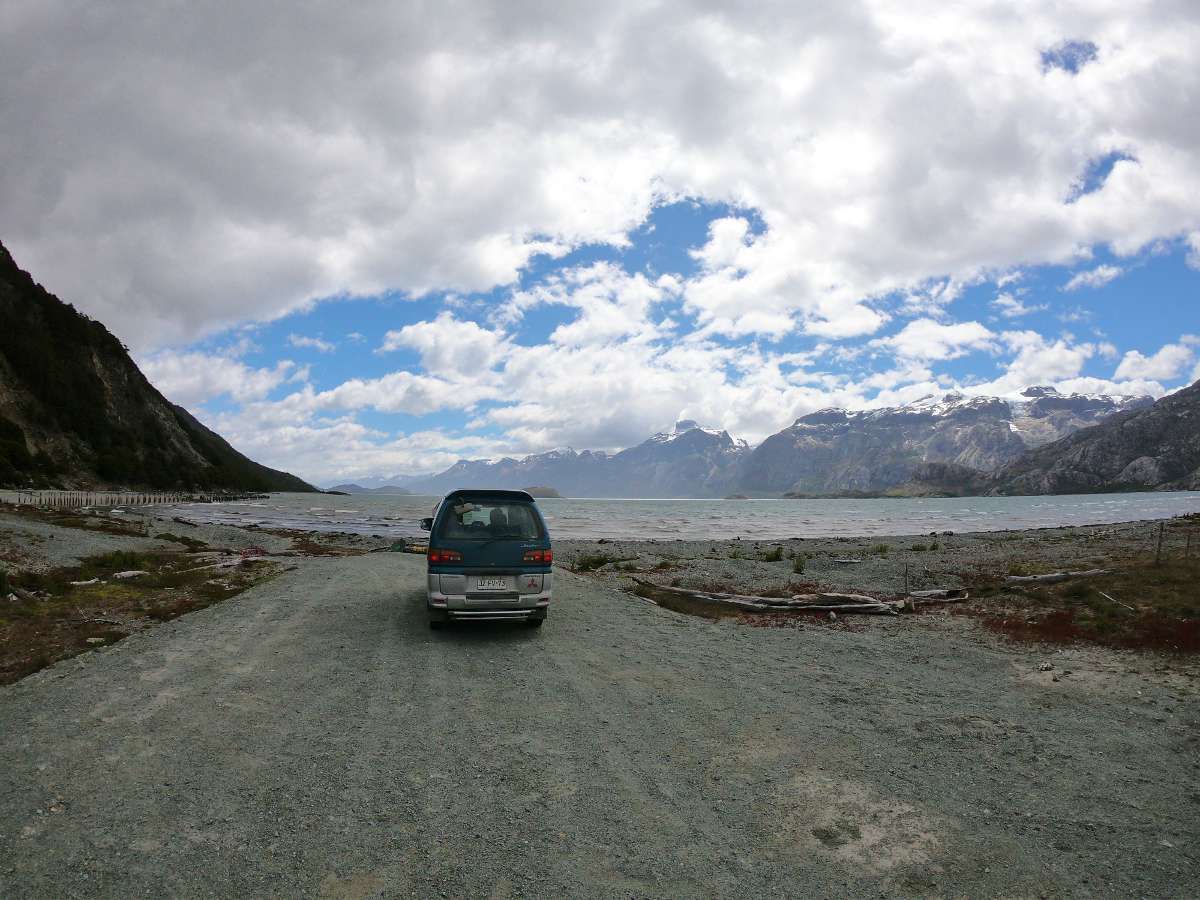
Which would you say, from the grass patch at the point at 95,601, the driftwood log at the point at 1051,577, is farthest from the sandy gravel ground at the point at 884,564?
the grass patch at the point at 95,601

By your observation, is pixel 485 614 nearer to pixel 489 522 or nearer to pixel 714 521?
pixel 489 522

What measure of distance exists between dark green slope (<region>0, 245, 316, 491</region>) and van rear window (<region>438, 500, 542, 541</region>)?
7142 cm

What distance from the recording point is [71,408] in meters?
91.6

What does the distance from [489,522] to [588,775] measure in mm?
6815

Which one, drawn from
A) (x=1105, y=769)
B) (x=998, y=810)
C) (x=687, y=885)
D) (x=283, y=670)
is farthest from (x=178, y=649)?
(x=1105, y=769)

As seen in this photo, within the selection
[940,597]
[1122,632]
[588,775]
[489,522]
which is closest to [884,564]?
[940,597]

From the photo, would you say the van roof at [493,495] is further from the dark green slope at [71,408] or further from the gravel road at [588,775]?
the dark green slope at [71,408]

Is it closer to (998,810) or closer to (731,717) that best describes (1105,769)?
(998,810)

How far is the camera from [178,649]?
1023 cm

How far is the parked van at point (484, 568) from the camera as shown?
11398 mm

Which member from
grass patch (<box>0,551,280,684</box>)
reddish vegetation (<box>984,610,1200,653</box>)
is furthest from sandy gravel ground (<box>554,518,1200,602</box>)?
grass patch (<box>0,551,280,684</box>)

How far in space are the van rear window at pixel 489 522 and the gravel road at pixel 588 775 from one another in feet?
7.01

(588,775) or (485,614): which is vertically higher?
(485,614)

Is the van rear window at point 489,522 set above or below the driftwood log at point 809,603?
above
